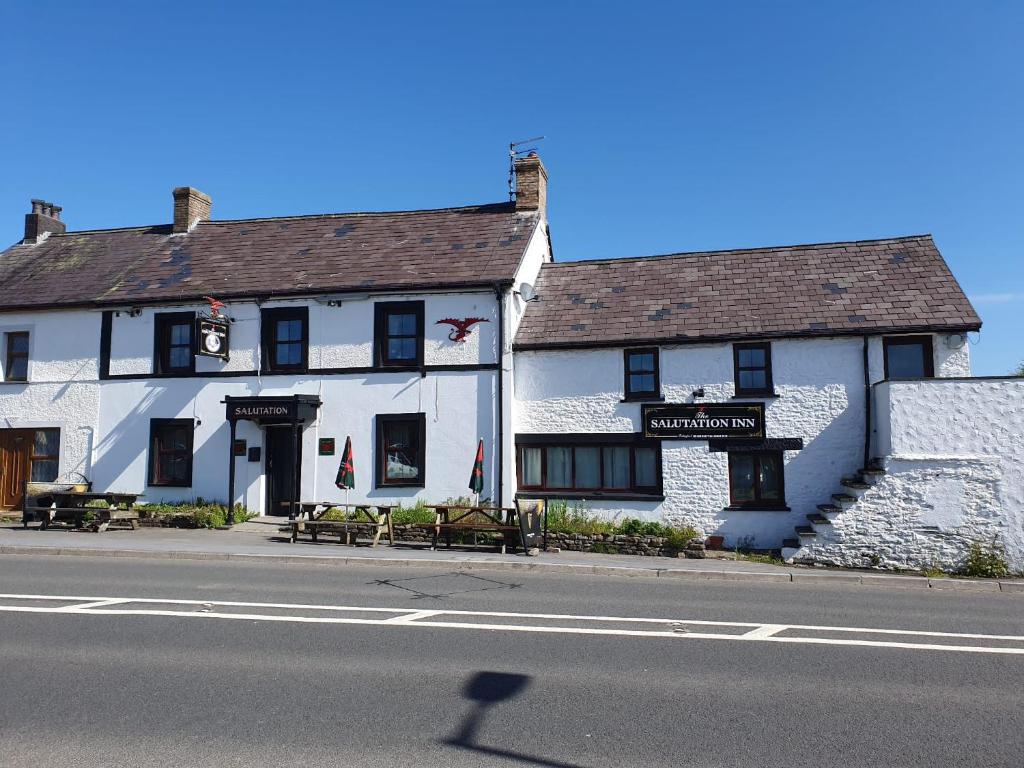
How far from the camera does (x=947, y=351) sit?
1714cm

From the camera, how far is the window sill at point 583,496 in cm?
1817

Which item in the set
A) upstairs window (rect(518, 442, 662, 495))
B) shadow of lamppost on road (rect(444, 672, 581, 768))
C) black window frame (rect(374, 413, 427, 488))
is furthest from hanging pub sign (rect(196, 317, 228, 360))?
shadow of lamppost on road (rect(444, 672, 581, 768))

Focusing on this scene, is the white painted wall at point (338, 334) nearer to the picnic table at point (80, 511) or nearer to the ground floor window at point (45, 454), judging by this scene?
the ground floor window at point (45, 454)

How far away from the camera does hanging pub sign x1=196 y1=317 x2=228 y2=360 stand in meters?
19.6

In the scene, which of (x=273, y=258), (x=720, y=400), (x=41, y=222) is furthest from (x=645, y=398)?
(x=41, y=222)

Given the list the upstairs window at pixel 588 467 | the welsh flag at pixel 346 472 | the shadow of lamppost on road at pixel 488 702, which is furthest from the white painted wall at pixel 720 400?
the shadow of lamppost on road at pixel 488 702

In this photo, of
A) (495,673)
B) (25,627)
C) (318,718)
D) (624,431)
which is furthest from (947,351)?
(25,627)

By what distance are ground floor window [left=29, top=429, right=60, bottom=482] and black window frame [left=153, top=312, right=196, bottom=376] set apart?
3.49 m

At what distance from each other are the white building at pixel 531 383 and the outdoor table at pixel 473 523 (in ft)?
5.05

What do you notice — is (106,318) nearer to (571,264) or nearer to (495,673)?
(571,264)

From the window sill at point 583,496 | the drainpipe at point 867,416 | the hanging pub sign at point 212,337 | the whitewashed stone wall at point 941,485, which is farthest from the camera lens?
the hanging pub sign at point 212,337

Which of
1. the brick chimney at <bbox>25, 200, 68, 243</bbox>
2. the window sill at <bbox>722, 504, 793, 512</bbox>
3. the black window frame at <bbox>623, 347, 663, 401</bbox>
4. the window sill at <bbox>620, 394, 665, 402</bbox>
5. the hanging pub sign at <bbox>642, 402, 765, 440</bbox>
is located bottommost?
the window sill at <bbox>722, 504, 793, 512</bbox>

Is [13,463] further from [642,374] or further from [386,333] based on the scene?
[642,374]

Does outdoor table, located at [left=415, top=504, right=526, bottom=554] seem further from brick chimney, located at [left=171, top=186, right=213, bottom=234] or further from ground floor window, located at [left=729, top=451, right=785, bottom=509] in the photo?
brick chimney, located at [left=171, top=186, right=213, bottom=234]
